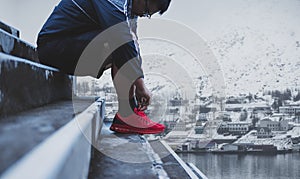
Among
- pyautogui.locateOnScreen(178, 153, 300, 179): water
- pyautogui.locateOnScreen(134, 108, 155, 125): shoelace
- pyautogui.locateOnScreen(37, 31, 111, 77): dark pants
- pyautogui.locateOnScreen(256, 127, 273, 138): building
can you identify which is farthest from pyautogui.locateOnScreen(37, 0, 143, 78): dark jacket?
pyautogui.locateOnScreen(256, 127, 273, 138): building

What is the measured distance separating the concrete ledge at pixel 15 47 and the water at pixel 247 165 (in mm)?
1836

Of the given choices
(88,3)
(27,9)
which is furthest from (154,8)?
(27,9)

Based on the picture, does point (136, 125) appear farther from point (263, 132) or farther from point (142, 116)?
point (263, 132)

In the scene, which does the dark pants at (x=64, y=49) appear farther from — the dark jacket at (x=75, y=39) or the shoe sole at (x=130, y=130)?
the shoe sole at (x=130, y=130)

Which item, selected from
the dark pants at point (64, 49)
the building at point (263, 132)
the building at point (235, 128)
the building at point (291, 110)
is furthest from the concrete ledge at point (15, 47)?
the building at point (291, 110)

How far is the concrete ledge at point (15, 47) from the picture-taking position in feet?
1.96

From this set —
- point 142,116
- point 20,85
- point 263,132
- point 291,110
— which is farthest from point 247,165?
point 20,85

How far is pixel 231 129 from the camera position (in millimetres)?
3078

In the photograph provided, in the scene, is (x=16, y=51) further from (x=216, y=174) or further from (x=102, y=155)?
(x=216, y=174)

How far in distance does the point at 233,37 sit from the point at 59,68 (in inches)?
120

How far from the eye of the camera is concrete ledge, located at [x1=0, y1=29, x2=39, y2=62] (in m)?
0.60

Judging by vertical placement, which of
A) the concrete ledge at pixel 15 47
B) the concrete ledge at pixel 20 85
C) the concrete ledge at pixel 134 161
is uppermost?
the concrete ledge at pixel 15 47

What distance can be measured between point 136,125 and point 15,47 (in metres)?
0.35

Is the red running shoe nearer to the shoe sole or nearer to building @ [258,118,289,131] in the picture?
the shoe sole
